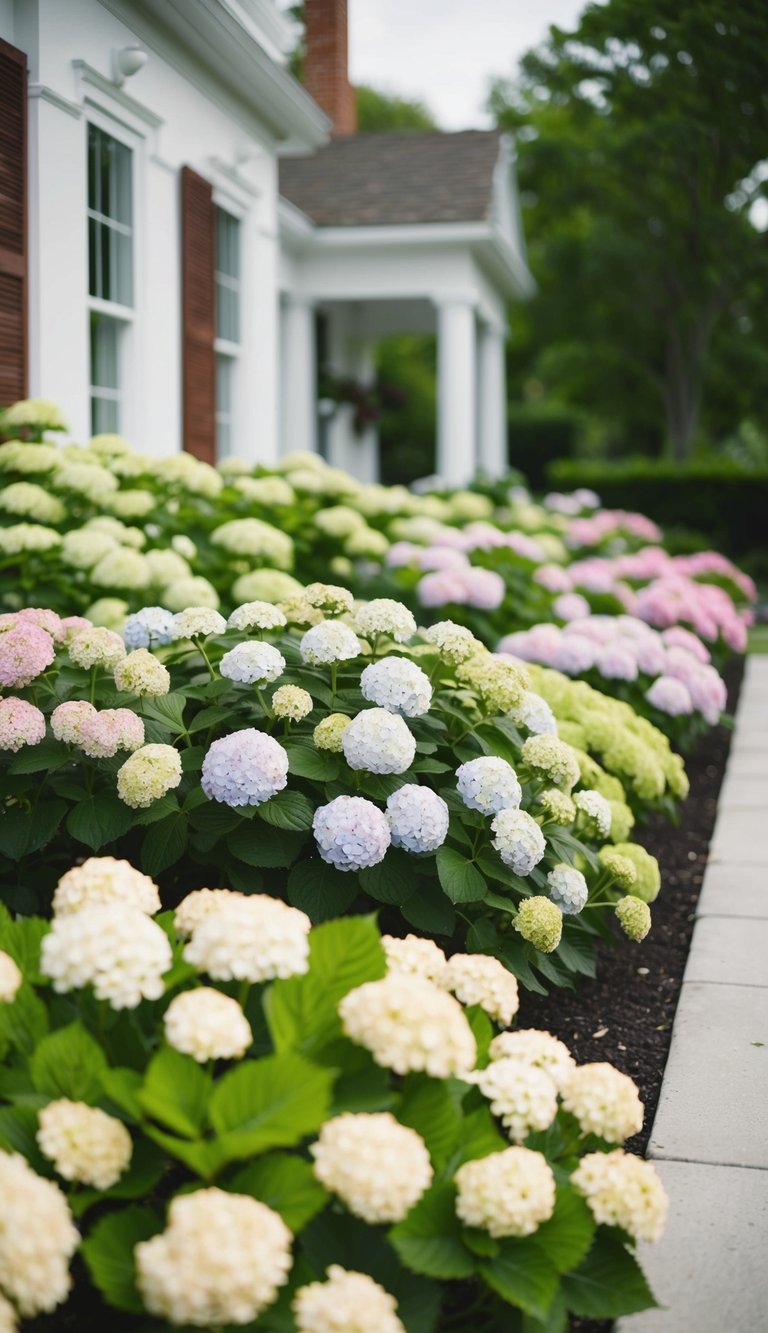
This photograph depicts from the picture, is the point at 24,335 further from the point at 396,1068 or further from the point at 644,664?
the point at 396,1068

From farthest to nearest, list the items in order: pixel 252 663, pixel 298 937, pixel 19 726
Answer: pixel 252 663, pixel 19 726, pixel 298 937

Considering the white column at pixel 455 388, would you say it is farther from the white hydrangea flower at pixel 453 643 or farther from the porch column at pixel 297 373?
the white hydrangea flower at pixel 453 643

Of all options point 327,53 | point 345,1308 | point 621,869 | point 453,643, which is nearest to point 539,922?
point 621,869

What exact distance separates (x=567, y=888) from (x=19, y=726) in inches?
47.0

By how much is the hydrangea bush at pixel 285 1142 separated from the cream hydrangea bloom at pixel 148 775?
A: 43cm

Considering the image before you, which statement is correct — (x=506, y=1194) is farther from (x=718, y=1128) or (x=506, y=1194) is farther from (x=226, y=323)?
(x=226, y=323)

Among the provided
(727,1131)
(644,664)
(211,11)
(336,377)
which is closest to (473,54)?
(336,377)

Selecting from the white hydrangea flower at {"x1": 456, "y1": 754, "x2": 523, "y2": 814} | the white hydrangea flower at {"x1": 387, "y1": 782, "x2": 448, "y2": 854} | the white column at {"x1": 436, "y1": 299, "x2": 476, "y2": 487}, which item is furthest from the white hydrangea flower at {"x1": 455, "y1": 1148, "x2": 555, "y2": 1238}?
the white column at {"x1": 436, "y1": 299, "x2": 476, "y2": 487}

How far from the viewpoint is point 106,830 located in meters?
2.45

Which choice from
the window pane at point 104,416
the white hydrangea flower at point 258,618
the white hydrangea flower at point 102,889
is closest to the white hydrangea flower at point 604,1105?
the white hydrangea flower at point 102,889

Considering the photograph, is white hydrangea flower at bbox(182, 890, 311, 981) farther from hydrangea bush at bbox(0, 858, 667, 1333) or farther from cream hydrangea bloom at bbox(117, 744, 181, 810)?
cream hydrangea bloom at bbox(117, 744, 181, 810)

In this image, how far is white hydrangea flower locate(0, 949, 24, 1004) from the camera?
1.71 m

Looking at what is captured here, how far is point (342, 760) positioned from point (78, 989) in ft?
2.87

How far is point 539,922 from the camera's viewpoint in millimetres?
2453
